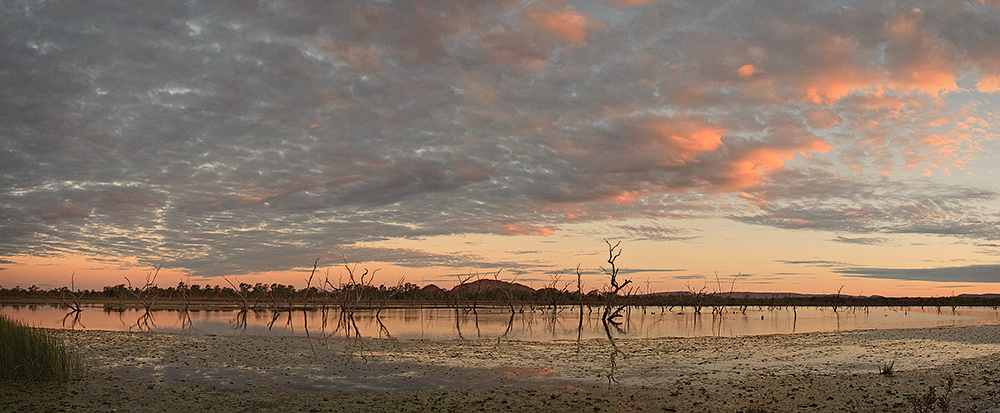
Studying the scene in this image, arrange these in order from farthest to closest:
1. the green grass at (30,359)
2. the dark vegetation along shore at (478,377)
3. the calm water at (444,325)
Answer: the calm water at (444,325)
the green grass at (30,359)
the dark vegetation along shore at (478,377)

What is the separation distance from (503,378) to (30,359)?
976cm

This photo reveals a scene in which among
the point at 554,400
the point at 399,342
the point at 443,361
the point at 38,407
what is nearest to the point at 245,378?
the point at 38,407

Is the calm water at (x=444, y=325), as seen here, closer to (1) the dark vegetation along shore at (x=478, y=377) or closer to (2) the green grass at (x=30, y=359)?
(1) the dark vegetation along shore at (x=478, y=377)

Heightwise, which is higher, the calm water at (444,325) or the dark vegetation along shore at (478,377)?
the dark vegetation along shore at (478,377)

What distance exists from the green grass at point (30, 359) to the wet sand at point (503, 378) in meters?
0.51

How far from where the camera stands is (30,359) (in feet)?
39.7

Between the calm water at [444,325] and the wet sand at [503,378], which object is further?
the calm water at [444,325]

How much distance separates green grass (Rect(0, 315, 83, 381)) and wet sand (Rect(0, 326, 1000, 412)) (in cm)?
51

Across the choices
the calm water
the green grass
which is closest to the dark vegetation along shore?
the green grass

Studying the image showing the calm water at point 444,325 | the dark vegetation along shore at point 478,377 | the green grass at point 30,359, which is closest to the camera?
the dark vegetation along shore at point 478,377

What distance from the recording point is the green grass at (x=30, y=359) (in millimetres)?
12008

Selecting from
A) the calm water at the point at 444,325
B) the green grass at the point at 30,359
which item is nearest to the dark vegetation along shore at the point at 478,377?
the green grass at the point at 30,359

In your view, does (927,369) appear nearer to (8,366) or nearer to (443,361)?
(443,361)

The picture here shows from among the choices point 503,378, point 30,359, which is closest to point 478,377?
point 503,378
